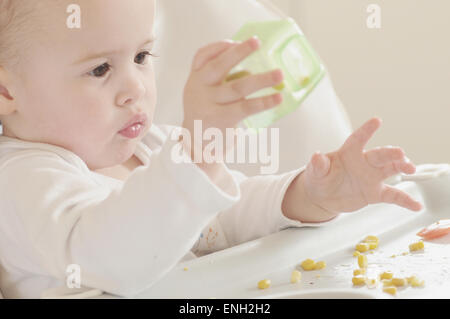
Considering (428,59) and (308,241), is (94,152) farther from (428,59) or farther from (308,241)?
(428,59)

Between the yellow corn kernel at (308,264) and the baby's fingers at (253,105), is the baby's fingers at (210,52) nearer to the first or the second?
the baby's fingers at (253,105)

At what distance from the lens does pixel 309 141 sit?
0.98 m

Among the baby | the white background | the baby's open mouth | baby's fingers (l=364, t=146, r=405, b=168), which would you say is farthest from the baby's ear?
the white background

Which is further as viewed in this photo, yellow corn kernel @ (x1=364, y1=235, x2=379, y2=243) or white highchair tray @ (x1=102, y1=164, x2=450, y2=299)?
yellow corn kernel @ (x1=364, y1=235, x2=379, y2=243)

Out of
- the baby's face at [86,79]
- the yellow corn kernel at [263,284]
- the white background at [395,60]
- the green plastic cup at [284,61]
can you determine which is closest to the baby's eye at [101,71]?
the baby's face at [86,79]

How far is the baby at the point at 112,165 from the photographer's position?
57 centimetres

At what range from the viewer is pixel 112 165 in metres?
0.78

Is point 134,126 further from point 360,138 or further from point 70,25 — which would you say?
point 360,138

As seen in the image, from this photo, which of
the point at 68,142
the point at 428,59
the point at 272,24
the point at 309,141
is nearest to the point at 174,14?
the point at 309,141

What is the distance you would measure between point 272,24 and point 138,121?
216mm

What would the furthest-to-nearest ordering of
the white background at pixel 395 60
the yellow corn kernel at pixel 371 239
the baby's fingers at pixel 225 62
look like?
1. the white background at pixel 395 60
2. the yellow corn kernel at pixel 371 239
3. the baby's fingers at pixel 225 62

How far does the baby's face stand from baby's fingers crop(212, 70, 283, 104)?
178mm

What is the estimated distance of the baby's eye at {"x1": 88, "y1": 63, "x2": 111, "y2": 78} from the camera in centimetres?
70

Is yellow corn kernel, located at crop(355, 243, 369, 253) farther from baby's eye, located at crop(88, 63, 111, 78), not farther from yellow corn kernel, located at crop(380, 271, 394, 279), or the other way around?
baby's eye, located at crop(88, 63, 111, 78)
